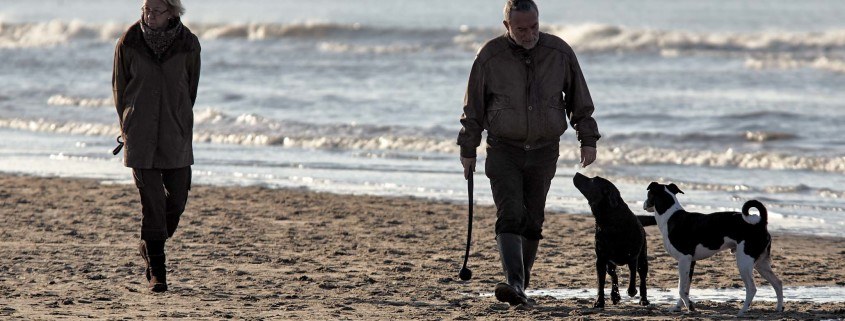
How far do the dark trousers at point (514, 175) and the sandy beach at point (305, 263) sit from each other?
0.45 m

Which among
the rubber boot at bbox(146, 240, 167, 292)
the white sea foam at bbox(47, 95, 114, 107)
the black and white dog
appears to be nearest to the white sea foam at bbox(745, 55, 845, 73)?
the white sea foam at bbox(47, 95, 114, 107)

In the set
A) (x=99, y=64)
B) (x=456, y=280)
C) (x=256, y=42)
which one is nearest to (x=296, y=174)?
(x=456, y=280)

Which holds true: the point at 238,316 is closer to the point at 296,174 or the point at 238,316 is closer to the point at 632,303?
the point at 632,303

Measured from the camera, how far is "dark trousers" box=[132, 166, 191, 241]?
22.4 feet

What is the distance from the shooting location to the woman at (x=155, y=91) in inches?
263

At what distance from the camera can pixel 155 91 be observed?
22.0ft

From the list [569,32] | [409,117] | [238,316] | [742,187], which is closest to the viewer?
[238,316]

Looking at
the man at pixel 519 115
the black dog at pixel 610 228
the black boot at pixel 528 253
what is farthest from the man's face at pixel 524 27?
the black boot at pixel 528 253

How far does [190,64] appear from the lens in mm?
6820

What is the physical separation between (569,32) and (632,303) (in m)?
29.4

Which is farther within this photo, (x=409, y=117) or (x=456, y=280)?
(x=409, y=117)

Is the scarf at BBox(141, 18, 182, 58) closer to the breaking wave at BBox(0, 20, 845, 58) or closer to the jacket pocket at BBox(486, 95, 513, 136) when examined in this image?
the jacket pocket at BBox(486, 95, 513, 136)

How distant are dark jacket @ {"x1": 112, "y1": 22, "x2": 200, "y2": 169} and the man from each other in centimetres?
146

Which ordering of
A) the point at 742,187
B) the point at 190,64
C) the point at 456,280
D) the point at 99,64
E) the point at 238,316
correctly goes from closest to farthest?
1. the point at 238,316
2. the point at 190,64
3. the point at 456,280
4. the point at 742,187
5. the point at 99,64
